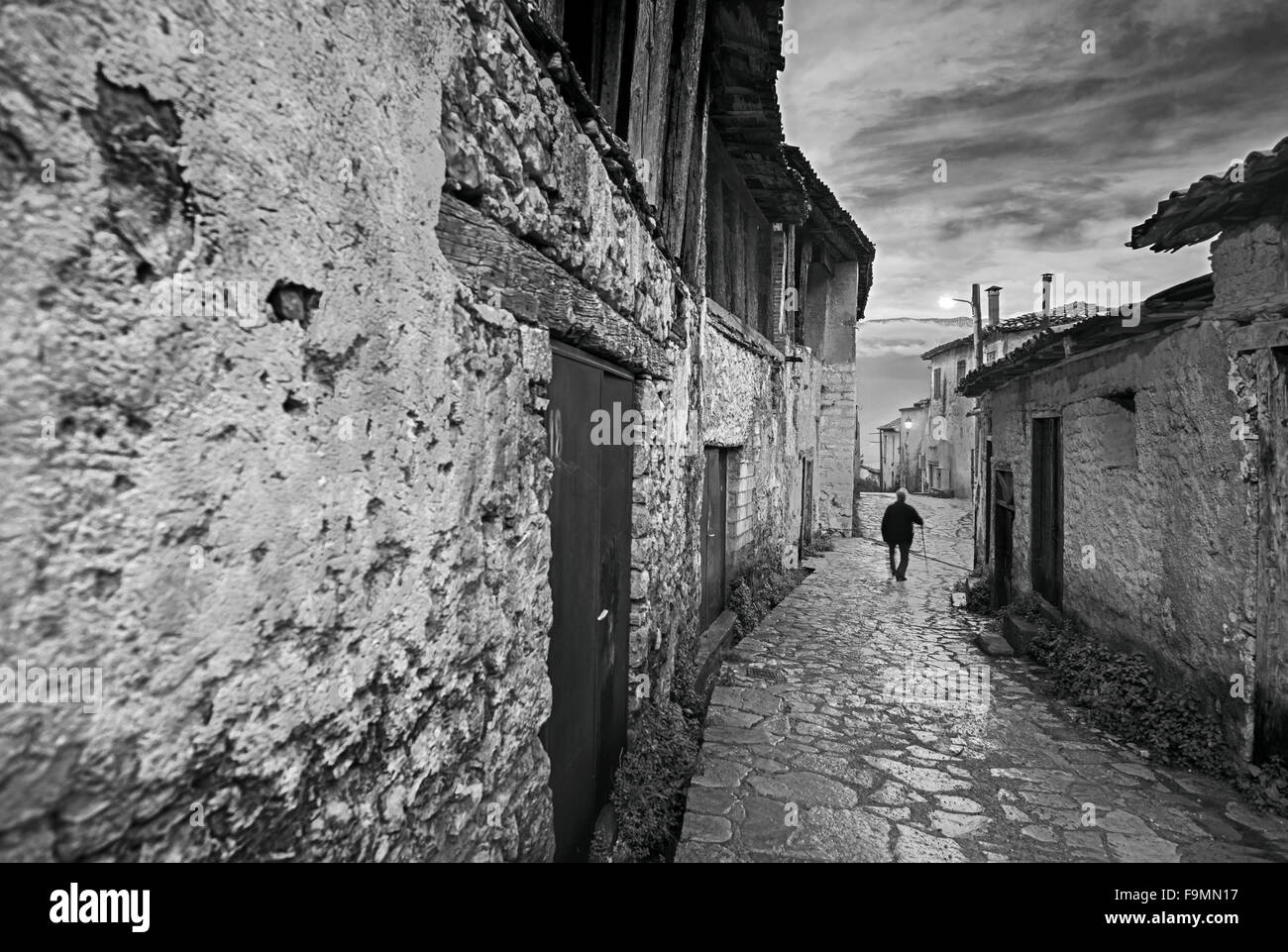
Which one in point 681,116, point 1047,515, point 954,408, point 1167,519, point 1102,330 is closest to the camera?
point 1167,519

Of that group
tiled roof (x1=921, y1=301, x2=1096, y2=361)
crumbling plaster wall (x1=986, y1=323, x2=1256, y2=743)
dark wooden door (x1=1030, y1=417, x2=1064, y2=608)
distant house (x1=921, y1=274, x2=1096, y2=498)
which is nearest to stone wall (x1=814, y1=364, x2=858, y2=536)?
tiled roof (x1=921, y1=301, x2=1096, y2=361)

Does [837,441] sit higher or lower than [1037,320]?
lower

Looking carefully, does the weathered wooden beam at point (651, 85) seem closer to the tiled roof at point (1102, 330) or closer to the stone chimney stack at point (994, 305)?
the tiled roof at point (1102, 330)

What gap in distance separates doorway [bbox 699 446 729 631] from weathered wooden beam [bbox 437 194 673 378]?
3.76 m

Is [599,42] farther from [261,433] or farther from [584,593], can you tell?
[261,433]

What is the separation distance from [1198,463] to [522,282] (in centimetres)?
483

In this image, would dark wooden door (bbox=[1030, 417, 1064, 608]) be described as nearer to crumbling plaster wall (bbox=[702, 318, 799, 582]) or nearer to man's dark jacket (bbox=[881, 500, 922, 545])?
man's dark jacket (bbox=[881, 500, 922, 545])

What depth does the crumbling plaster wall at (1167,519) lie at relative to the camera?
4.19 m

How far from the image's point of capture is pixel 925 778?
4.23 meters

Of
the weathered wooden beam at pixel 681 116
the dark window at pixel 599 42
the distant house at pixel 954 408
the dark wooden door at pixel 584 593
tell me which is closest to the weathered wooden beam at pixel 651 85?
the dark window at pixel 599 42

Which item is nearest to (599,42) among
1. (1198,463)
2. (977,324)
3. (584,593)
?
(584,593)

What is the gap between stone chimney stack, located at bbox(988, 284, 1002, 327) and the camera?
2286 cm

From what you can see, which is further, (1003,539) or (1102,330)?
(1003,539)

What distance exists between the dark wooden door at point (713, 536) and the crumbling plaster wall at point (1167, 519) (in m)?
3.50
